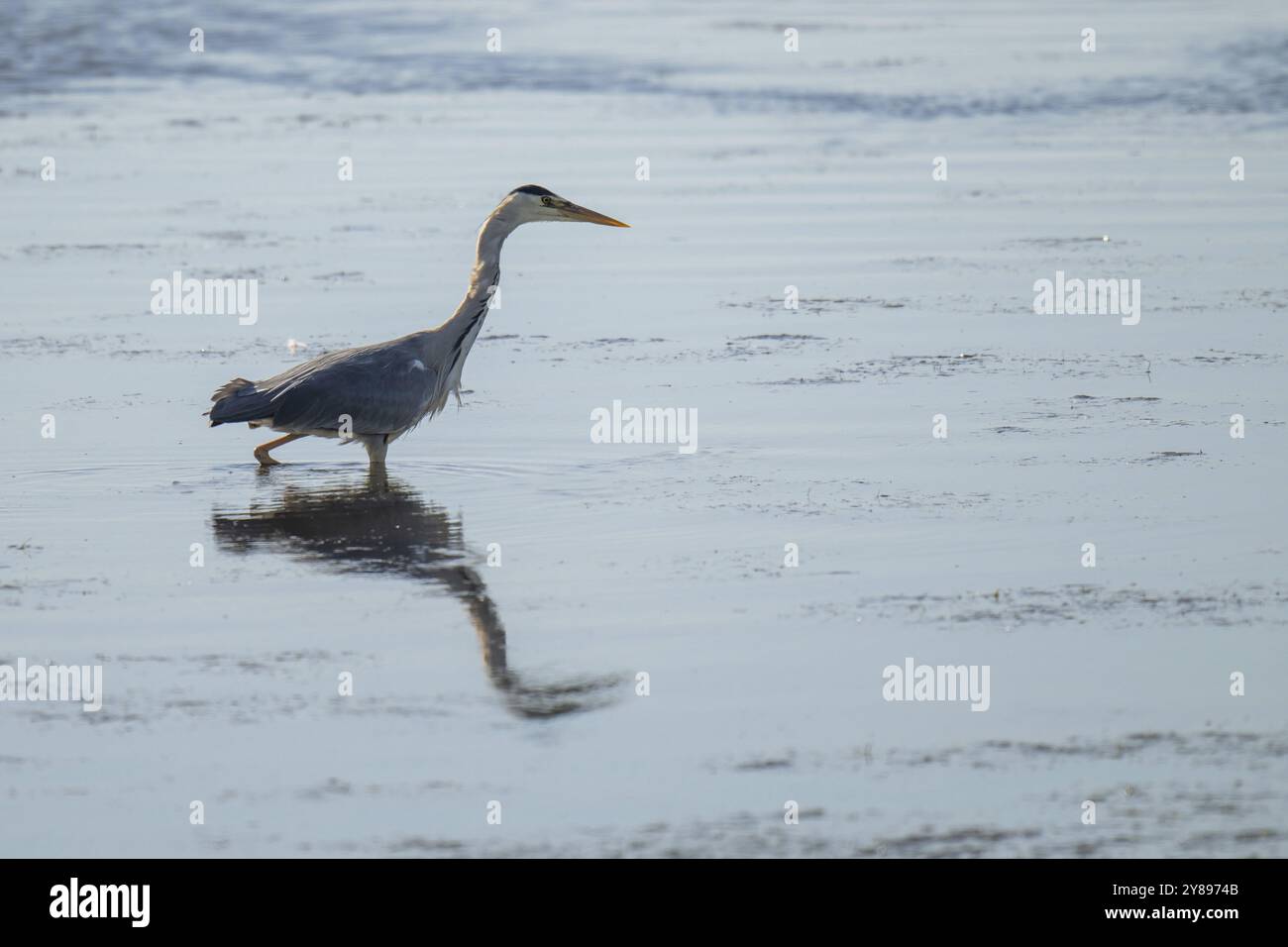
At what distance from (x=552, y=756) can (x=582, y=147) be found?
15.5 m

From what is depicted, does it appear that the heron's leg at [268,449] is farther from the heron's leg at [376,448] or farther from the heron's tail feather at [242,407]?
the heron's leg at [376,448]

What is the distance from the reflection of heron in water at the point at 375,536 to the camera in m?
9.38

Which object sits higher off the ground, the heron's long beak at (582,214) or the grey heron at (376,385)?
the heron's long beak at (582,214)

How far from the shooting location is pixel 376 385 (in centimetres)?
1169

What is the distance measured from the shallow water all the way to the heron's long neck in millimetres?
702

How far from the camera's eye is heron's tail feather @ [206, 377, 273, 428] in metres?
11.7

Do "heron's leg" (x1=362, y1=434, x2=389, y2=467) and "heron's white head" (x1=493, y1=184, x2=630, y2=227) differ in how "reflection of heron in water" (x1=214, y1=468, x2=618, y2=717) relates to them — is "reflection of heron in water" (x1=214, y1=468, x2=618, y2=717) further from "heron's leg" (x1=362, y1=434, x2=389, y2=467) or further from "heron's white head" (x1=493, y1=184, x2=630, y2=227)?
"heron's white head" (x1=493, y1=184, x2=630, y2=227)

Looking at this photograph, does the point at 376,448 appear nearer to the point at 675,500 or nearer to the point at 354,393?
the point at 354,393

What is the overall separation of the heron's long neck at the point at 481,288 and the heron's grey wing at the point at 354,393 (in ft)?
1.27

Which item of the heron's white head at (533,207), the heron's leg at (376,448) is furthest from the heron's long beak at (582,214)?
the heron's leg at (376,448)

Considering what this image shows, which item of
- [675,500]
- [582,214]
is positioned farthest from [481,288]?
[675,500]

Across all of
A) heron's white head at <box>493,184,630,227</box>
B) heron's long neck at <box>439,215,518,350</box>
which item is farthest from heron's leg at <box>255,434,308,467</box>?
heron's white head at <box>493,184,630,227</box>

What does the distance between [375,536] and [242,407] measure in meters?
1.71
